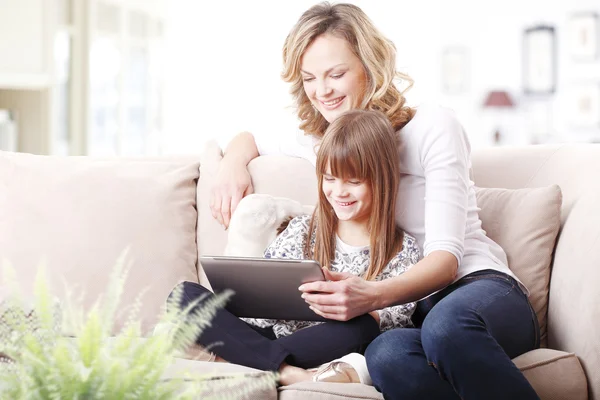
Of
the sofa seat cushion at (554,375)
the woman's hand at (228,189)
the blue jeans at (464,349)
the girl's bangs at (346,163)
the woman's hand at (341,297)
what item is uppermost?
the girl's bangs at (346,163)

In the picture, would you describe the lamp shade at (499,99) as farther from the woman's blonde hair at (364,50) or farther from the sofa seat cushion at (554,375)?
the sofa seat cushion at (554,375)

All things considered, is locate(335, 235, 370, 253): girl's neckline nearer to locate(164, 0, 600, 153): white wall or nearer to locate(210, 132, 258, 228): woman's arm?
locate(210, 132, 258, 228): woman's arm

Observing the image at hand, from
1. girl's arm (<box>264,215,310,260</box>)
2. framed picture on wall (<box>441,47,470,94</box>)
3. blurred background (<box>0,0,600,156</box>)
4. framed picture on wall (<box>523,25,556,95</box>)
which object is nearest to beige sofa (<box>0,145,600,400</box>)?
girl's arm (<box>264,215,310,260</box>)

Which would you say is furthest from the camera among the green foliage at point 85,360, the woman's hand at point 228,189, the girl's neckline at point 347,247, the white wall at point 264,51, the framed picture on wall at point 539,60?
the white wall at point 264,51

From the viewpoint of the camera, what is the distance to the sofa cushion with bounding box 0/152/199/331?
209 cm

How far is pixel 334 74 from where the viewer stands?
2033mm

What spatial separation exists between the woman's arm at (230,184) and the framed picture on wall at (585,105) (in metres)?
5.24

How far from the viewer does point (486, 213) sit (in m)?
2.07

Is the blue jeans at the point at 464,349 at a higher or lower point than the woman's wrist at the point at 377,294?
lower

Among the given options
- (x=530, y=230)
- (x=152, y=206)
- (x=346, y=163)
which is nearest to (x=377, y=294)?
(x=346, y=163)

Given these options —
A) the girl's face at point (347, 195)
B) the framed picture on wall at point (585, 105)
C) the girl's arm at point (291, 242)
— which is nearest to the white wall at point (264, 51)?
the framed picture on wall at point (585, 105)

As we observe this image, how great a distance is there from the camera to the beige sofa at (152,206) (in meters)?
2.07

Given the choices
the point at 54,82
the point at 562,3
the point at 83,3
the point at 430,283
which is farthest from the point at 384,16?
the point at 430,283

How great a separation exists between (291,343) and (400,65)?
5659 mm
